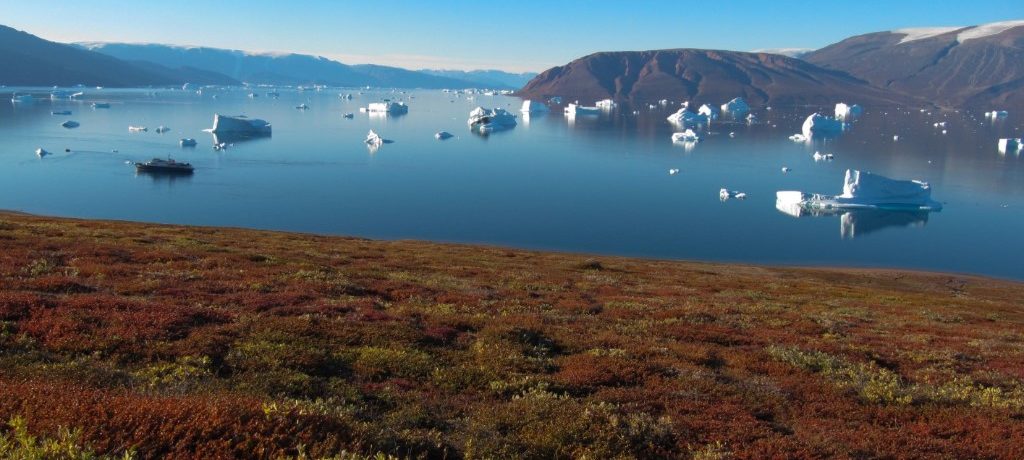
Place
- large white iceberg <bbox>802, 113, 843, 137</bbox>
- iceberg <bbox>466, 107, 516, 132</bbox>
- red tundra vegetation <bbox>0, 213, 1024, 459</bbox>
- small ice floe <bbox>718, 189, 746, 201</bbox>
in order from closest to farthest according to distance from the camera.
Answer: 1. red tundra vegetation <bbox>0, 213, 1024, 459</bbox>
2. small ice floe <bbox>718, 189, 746, 201</bbox>
3. large white iceberg <bbox>802, 113, 843, 137</bbox>
4. iceberg <bbox>466, 107, 516, 132</bbox>

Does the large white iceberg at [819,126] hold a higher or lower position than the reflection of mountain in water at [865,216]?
higher

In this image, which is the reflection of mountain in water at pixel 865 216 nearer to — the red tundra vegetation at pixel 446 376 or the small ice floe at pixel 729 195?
the small ice floe at pixel 729 195

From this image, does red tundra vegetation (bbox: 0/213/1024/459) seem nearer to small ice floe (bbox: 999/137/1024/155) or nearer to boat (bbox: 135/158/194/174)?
boat (bbox: 135/158/194/174)

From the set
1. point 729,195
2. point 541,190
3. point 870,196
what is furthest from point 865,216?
point 541,190

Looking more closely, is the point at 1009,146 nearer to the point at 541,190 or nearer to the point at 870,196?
the point at 870,196

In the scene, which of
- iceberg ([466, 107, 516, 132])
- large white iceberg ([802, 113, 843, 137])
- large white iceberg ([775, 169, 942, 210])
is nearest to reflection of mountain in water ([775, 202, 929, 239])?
large white iceberg ([775, 169, 942, 210])

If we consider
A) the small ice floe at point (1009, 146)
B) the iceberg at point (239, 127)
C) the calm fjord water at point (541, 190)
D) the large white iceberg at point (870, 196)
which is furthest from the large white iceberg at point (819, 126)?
the iceberg at point (239, 127)
